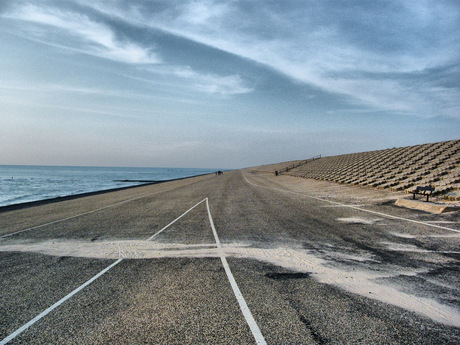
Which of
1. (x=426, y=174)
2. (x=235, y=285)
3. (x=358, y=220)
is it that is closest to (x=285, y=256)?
(x=235, y=285)

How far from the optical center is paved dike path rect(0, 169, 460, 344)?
135 inches

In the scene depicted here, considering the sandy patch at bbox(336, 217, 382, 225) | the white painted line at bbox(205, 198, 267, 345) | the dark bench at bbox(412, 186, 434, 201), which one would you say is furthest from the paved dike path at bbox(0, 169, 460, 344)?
the dark bench at bbox(412, 186, 434, 201)

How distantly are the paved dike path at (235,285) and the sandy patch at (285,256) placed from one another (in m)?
0.03

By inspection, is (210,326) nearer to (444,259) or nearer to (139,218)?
(444,259)

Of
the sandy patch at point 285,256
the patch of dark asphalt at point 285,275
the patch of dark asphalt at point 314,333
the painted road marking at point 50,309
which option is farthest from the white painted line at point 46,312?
the patch of dark asphalt at point 314,333

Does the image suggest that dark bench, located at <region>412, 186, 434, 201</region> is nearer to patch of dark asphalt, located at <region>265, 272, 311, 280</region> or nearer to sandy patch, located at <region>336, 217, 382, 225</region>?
sandy patch, located at <region>336, 217, 382, 225</region>

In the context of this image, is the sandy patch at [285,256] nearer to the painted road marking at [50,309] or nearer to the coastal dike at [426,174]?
the painted road marking at [50,309]

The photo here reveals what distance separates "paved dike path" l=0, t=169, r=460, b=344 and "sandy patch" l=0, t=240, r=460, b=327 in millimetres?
28

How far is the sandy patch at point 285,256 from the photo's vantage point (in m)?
4.04

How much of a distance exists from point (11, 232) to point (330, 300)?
38.7 ft

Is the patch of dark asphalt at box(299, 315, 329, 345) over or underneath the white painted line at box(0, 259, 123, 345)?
over

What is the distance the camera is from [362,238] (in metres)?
7.90

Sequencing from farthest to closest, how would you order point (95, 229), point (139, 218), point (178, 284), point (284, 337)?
1. point (139, 218)
2. point (95, 229)
3. point (178, 284)
4. point (284, 337)

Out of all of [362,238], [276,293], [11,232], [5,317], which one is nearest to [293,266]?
[276,293]
